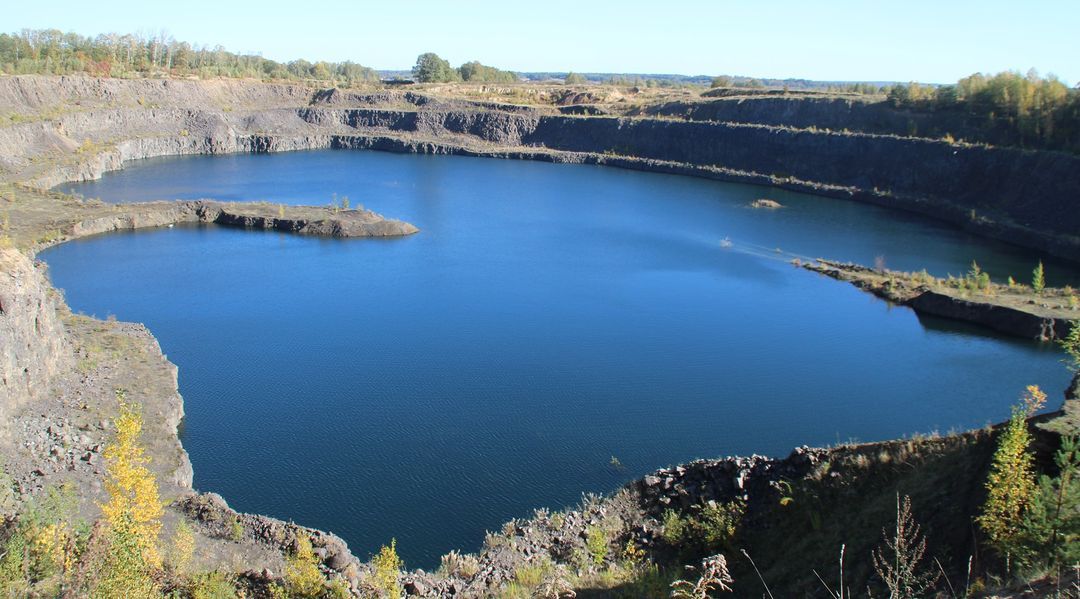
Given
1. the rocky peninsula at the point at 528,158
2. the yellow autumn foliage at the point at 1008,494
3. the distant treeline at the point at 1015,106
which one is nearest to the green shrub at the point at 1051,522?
the yellow autumn foliage at the point at 1008,494

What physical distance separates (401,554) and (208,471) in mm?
6739

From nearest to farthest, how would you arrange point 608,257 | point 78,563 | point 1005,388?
point 78,563 → point 1005,388 → point 608,257

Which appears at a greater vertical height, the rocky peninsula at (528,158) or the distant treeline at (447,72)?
the distant treeline at (447,72)

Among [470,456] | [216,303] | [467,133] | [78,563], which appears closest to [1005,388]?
[470,456]

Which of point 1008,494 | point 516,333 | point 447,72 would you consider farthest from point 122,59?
point 1008,494

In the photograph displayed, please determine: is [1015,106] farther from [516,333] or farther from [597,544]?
[597,544]

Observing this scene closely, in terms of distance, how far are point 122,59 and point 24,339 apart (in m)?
97.3

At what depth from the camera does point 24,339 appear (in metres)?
22.2

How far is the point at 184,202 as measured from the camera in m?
54.8

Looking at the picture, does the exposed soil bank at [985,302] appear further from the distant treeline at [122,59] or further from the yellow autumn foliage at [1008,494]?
the distant treeline at [122,59]

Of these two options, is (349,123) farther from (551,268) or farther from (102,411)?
(102,411)

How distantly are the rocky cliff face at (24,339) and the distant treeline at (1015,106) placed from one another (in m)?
60.5

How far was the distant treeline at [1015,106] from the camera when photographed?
5734 cm

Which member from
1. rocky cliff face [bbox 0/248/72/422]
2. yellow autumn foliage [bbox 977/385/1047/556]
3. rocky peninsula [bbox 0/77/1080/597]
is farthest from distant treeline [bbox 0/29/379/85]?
yellow autumn foliage [bbox 977/385/1047/556]
